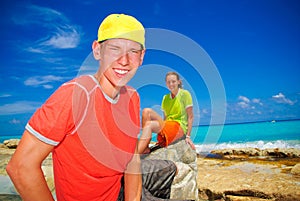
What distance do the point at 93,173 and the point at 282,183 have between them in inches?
178

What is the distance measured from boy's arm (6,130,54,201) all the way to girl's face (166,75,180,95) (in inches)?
180

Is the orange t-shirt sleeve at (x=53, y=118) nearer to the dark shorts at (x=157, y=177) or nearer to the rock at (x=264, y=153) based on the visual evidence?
the dark shorts at (x=157, y=177)

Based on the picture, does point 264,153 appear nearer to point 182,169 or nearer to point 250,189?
point 250,189

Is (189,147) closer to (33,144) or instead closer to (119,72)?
(119,72)

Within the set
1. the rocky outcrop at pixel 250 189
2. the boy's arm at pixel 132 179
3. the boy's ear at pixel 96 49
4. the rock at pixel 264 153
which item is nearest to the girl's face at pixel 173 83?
the rocky outcrop at pixel 250 189

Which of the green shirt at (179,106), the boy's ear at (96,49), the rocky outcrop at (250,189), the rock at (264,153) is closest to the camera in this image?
the boy's ear at (96,49)

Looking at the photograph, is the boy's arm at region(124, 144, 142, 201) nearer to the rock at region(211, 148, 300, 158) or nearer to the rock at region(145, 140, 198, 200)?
the rock at region(145, 140, 198, 200)

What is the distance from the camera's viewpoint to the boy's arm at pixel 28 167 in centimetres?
112

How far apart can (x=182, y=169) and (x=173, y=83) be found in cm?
242

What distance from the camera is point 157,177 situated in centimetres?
282

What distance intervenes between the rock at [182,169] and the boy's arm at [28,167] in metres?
2.51

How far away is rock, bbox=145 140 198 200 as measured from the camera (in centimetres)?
352

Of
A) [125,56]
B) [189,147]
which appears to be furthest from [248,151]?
[125,56]

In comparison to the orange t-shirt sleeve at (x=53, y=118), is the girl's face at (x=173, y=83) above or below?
above
